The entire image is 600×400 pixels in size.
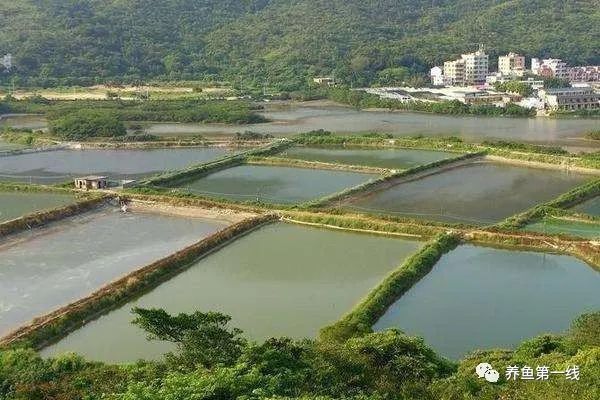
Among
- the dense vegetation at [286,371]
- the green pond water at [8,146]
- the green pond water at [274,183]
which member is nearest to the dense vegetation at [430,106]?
the green pond water at [274,183]

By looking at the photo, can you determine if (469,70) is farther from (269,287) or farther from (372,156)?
(269,287)

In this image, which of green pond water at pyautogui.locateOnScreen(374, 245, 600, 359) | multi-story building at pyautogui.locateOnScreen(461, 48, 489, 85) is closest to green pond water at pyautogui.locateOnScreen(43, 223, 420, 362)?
green pond water at pyautogui.locateOnScreen(374, 245, 600, 359)

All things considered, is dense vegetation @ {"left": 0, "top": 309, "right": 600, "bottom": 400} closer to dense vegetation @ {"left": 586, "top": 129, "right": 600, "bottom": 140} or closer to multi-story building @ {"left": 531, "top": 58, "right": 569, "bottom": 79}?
dense vegetation @ {"left": 586, "top": 129, "right": 600, "bottom": 140}

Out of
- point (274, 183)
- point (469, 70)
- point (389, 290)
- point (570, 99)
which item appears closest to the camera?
point (389, 290)

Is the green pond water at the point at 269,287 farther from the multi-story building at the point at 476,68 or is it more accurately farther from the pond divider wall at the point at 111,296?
the multi-story building at the point at 476,68

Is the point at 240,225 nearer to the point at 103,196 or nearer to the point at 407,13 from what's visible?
the point at 103,196

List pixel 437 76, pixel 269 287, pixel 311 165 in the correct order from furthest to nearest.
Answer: pixel 437 76
pixel 311 165
pixel 269 287

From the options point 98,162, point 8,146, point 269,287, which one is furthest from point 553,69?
point 269,287
